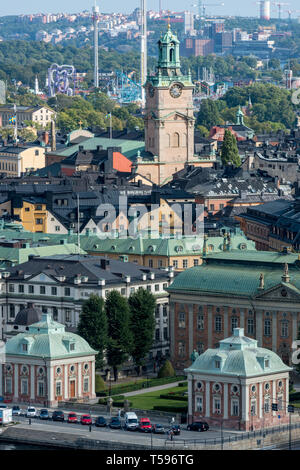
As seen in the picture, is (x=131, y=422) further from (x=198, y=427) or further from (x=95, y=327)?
(x=95, y=327)

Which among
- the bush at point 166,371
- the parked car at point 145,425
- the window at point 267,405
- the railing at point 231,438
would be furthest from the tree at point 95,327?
the railing at point 231,438

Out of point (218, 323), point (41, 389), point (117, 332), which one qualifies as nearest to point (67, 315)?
point (117, 332)

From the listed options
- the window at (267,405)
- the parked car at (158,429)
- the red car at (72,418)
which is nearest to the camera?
the parked car at (158,429)

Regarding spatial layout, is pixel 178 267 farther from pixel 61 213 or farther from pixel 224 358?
pixel 224 358

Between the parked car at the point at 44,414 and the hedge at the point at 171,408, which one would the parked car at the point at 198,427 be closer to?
the hedge at the point at 171,408

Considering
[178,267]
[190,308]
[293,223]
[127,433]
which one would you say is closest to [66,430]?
[127,433]

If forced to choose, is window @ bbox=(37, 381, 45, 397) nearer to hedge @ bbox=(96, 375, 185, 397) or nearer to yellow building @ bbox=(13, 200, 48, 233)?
hedge @ bbox=(96, 375, 185, 397)
